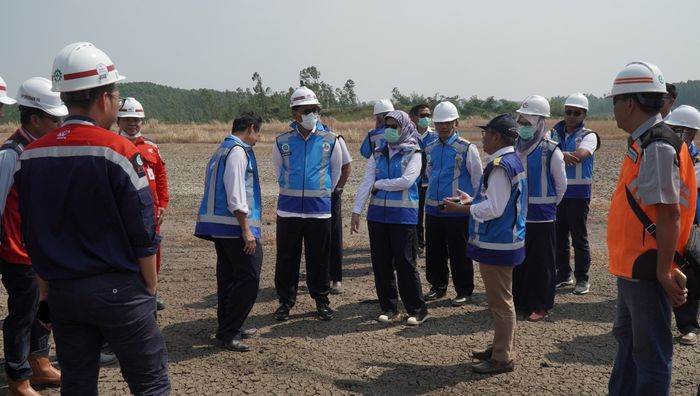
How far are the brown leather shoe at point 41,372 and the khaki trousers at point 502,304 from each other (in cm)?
352

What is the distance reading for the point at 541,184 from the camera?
6.31 meters

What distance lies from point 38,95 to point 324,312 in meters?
3.47

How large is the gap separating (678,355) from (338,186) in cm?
405

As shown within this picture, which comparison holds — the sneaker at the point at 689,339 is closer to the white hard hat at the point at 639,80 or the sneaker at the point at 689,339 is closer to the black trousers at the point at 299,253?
the white hard hat at the point at 639,80

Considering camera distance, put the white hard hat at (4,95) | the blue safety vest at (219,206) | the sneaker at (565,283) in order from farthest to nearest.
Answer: the sneaker at (565,283) < the blue safety vest at (219,206) < the white hard hat at (4,95)

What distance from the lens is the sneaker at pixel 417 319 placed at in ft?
20.0

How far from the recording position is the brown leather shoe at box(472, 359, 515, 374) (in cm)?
491

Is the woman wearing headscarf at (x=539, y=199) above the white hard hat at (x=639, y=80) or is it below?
below

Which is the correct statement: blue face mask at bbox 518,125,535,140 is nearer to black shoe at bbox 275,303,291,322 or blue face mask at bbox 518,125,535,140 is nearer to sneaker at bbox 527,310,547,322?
sneaker at bbox 527,310,547,322

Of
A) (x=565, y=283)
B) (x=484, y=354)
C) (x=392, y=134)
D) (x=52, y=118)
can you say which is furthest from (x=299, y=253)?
(x=565, y=283)

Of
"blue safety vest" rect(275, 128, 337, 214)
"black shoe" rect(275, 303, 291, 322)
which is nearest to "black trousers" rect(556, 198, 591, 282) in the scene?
"blue safety vest" rect(275, 128, 337, 214)

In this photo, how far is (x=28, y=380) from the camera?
14.4 ft

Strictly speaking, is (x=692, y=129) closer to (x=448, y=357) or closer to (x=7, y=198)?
(x=448, y=357)

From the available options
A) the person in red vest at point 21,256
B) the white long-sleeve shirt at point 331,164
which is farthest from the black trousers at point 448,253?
the person in red vest at point 21,256
